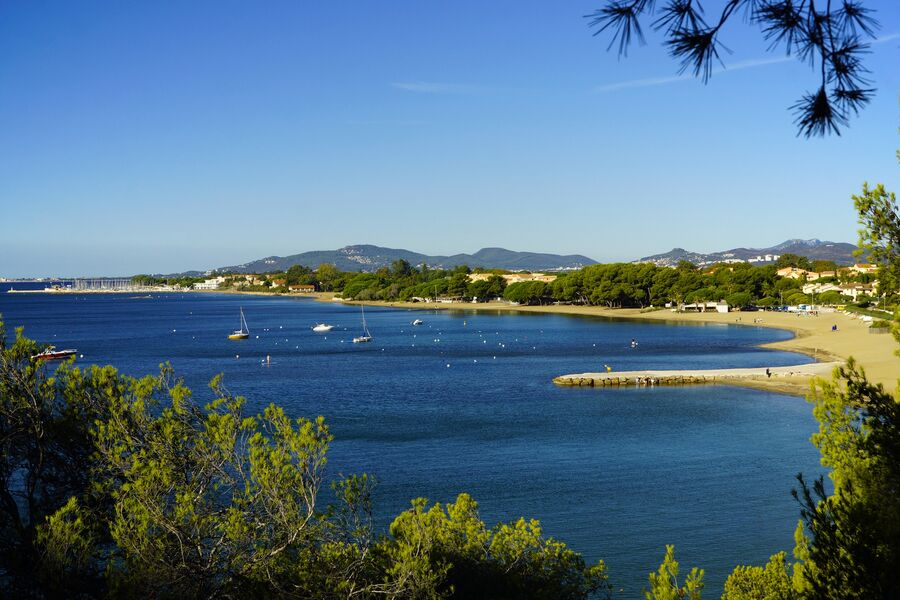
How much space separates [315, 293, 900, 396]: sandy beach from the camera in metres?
37.5

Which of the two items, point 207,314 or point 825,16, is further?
point 207,314

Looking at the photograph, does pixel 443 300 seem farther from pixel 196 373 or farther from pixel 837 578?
pixel 837 578

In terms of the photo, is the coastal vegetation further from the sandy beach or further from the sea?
the sea

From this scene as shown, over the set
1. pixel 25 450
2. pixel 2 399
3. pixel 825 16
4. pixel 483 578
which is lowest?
pixel 483 578

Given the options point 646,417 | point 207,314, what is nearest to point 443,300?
point 207,314

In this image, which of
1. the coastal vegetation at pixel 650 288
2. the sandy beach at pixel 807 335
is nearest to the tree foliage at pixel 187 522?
the sandy beach at pixel 807 335

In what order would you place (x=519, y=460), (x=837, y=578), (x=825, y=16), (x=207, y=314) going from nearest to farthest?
(x=825, y=16)
(x=837, y=578)
(x=519, y=460)
(x=207, y=314)

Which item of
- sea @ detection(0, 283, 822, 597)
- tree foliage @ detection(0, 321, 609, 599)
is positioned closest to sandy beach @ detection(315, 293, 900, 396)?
sea @ detection(0, 283, 822, 597)

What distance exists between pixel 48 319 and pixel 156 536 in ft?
346

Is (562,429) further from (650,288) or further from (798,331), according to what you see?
(650,288)

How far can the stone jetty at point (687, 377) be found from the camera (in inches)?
1545

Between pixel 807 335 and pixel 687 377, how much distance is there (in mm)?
26909

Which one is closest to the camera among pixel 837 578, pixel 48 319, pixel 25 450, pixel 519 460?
pixel 837 578

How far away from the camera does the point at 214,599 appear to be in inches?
308
